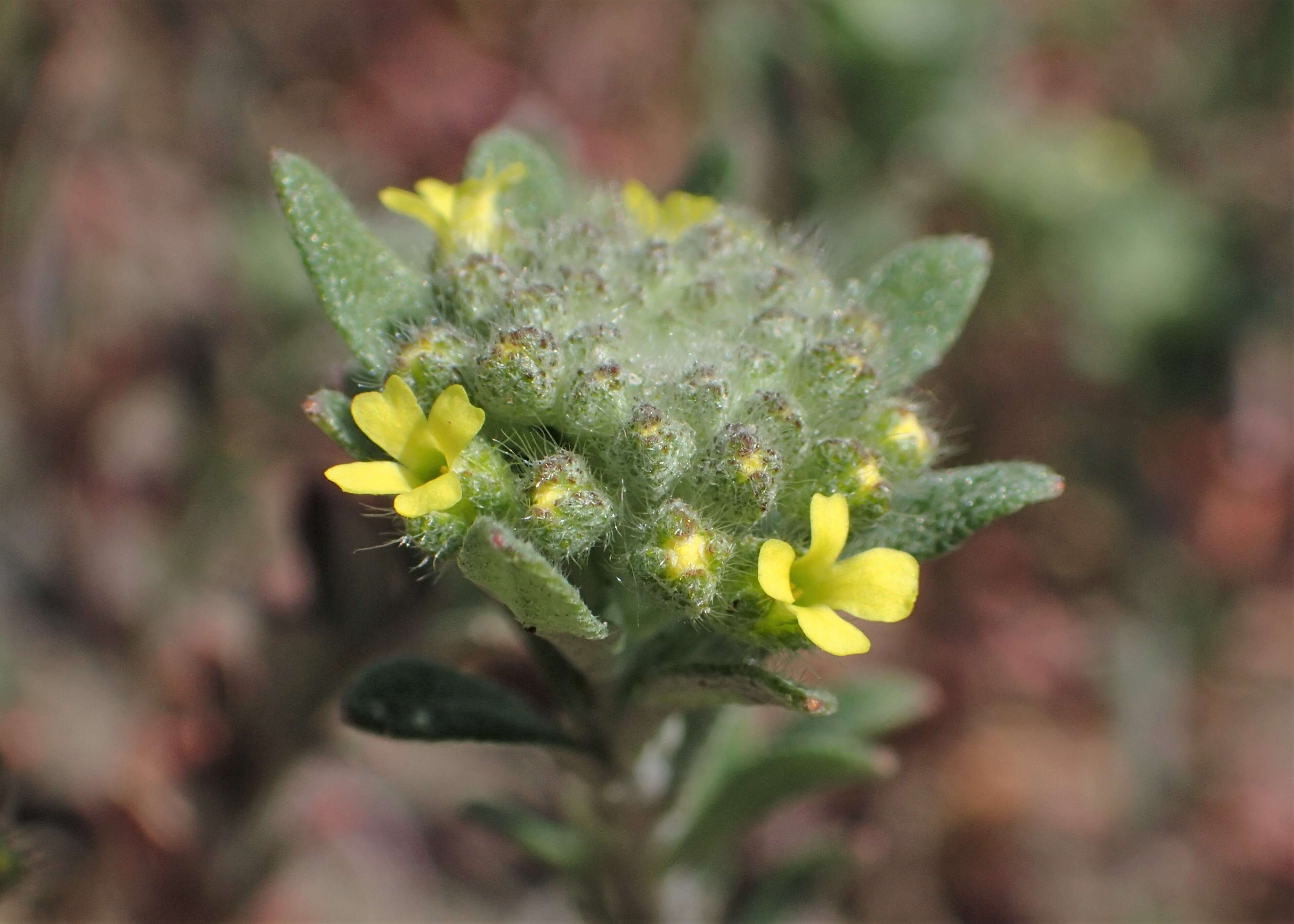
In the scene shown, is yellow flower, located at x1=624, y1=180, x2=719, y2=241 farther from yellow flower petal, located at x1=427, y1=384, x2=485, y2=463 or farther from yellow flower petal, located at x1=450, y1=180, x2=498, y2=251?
yellow flower petal, located at x1=427, y1=384, x2=485, y2=463

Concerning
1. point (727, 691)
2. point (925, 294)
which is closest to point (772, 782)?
point (727, 691)

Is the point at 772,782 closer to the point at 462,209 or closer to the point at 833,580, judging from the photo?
the point at 833,580

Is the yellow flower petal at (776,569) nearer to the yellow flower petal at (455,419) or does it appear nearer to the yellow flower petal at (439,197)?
the yellow flower petal at (455,419)

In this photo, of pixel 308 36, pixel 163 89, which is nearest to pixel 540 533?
pixel 163 89

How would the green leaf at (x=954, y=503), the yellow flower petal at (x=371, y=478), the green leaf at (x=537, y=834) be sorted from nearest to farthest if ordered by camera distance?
the yellow flower petal at (x=371, y=478), the green leaf at (x=954, y=503), the green leaf at (x=537, y=834)

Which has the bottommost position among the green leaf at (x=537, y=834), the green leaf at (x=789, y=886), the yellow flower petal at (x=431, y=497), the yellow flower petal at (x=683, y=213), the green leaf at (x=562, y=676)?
the green leaf at (x=789, y=886)

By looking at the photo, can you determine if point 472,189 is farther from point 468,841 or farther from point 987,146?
point 987,146

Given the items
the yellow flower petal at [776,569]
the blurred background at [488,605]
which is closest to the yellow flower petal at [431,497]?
the yellow flower petal at [776,569]
